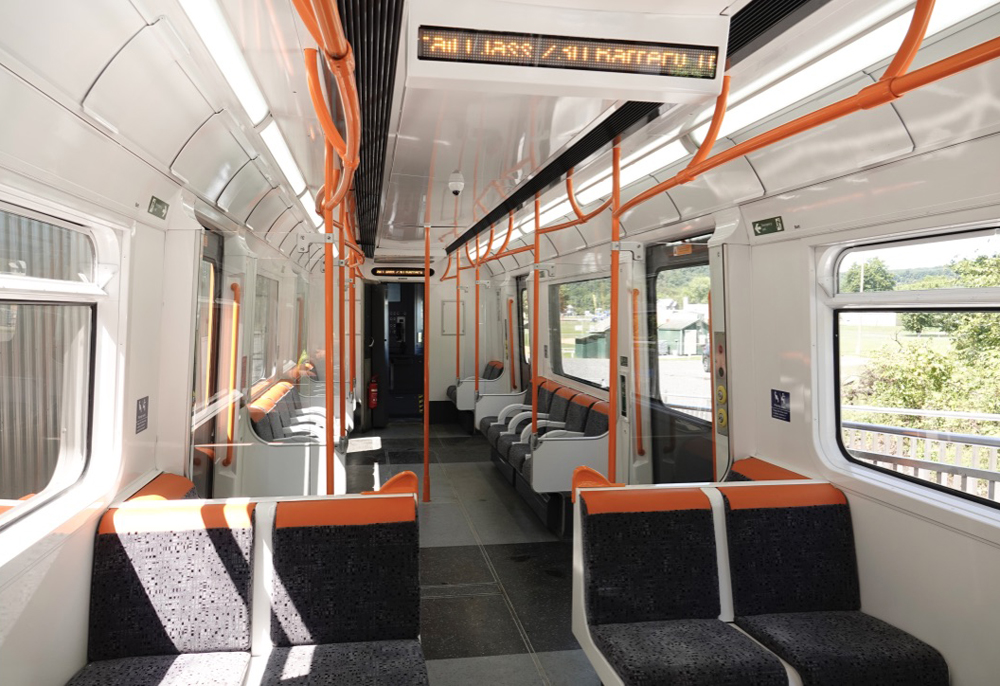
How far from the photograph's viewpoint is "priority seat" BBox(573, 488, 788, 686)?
275 centimetres

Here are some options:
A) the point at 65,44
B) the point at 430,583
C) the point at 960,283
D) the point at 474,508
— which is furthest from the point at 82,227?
the point at 474,508

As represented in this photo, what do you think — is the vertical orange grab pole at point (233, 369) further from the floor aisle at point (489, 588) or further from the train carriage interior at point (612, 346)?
the floor aisle at point (489, 588)

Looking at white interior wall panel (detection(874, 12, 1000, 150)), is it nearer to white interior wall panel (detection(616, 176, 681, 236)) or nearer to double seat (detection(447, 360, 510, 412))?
white interior wall panel (detection(616, 176, 681, 236))

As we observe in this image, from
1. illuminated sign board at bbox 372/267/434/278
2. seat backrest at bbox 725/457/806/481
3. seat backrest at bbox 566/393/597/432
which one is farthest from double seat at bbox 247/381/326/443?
illuminated sign board at bbox 372/267/434/278

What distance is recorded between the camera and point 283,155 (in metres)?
3.96

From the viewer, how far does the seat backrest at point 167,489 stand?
2.92 meters

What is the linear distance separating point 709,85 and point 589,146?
51.8 inches

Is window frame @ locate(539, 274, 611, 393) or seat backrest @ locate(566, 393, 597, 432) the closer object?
seat backrest @ locate(566, 393, 597, 432)

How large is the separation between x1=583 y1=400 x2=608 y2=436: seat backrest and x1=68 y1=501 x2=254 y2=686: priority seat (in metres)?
3.58

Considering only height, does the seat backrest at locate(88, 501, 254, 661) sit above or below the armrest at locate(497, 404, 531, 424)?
below

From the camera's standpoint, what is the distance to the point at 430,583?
422 cm

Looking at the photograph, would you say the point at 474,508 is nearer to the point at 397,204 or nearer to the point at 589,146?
the point at 397,204

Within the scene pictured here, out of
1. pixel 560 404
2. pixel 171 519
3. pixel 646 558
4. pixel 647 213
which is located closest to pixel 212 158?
pixel 171 519

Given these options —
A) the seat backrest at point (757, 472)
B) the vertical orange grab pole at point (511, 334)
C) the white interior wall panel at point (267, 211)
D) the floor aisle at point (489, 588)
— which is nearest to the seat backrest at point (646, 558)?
the floor aisle at point (489, 588)
